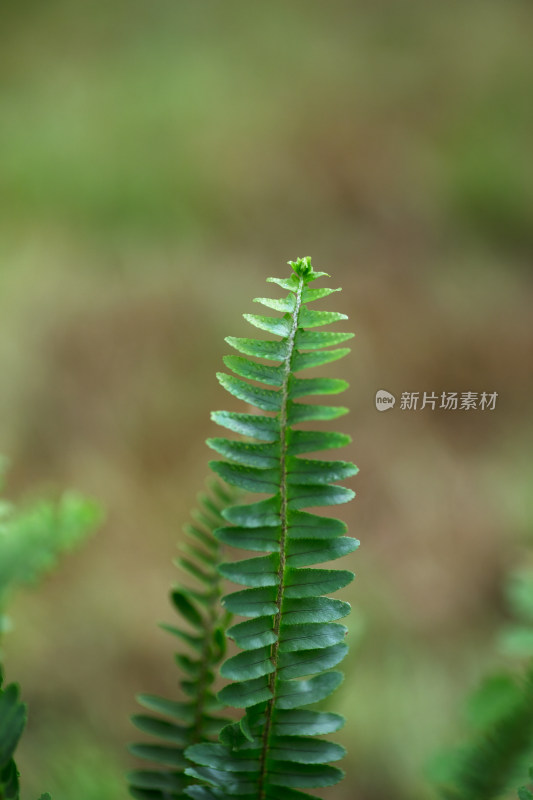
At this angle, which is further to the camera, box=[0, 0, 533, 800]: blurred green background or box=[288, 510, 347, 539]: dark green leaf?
box=[0, 0, 533, 800]: blurred green background

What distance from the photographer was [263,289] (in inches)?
90.7

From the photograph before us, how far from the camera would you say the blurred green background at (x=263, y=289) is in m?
1.54

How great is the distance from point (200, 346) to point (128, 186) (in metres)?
0.69

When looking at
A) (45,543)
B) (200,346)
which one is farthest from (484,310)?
(45,543)

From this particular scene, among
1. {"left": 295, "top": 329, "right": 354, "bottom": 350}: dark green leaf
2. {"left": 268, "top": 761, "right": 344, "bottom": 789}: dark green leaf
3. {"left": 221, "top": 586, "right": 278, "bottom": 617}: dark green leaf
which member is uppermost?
{"left": 295, "top": 329, "right": 354, "bottom": 350}: dark green leaf

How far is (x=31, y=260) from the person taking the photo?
7.23ft

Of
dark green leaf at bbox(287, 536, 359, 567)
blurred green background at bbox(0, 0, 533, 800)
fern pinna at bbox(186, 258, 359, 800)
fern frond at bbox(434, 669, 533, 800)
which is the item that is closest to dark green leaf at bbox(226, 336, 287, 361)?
fern pinna at bbox(186, 258, 359, 800)

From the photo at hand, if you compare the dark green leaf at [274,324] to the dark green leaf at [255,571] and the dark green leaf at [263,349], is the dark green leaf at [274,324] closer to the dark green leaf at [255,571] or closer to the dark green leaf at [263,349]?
the dark green leaf at [263,349]

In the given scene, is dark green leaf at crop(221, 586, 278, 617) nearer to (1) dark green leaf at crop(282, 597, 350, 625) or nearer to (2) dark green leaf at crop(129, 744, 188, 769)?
(1) dark green leaf at crop(282, 597, 350, 625)

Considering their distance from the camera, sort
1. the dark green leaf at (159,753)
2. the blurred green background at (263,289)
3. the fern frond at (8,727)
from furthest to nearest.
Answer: the blurred green background at (263,289), the dark green leaf at (159,753), the fern frond at (8,727)

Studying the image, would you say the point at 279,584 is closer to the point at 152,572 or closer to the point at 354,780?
the point at 354,780

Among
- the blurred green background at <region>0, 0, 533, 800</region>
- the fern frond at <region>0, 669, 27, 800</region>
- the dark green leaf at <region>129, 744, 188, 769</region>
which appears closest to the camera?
the fern frond at <region>0, 669, 27, 800</region>

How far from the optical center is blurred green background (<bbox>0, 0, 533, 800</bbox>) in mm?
1541

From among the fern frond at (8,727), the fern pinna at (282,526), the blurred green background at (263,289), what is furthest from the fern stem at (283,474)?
the blurred green background at (263,289)
